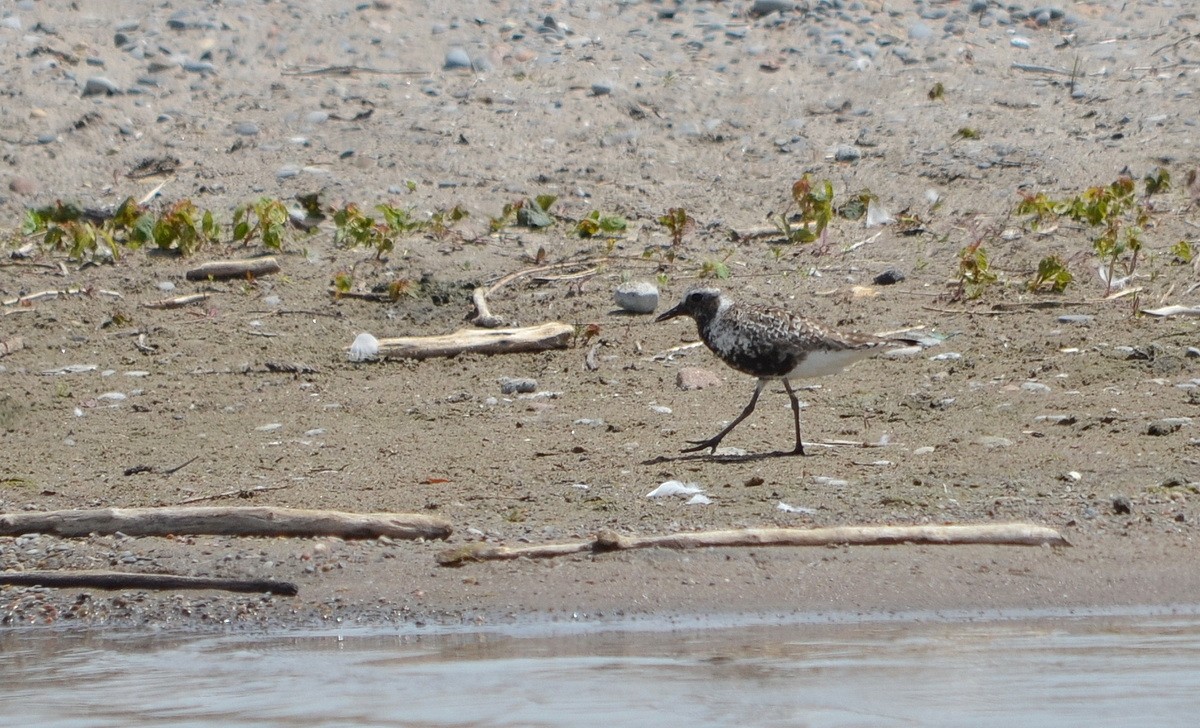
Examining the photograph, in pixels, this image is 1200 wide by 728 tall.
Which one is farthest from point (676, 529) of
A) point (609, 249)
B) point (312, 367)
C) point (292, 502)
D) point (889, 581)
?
point (609, 249)

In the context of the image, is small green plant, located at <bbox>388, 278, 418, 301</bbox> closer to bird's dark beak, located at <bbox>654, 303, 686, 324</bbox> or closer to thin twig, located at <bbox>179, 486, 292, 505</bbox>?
bird's dark beak, located at <bbox>654, 303, 686, 324</bbox>

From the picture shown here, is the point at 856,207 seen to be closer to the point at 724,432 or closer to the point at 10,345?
the point at 724,432

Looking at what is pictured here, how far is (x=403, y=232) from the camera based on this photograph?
32.5 ft

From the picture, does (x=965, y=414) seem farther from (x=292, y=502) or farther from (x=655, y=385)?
(x=292, y=502)

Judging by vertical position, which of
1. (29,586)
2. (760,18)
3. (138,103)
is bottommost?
(29,586)

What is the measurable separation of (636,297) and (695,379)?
2.80ft

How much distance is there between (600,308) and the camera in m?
9.12

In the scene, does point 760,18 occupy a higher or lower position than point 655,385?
higher

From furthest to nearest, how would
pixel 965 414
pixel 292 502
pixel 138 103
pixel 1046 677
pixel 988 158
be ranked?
1. pixel 138 103
2. pixel 988 158
3. pixel 965 414
4. pixel 292 502
5. pixel 1046 677

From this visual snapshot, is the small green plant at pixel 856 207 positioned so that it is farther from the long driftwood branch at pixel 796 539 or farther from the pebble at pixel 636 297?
the long driftwood branch at pixel 796 539

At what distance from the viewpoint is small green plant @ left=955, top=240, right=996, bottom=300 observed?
8.83 metres

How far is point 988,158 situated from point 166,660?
23.7 ft

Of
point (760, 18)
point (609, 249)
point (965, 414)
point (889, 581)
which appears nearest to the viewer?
point (889, 581)

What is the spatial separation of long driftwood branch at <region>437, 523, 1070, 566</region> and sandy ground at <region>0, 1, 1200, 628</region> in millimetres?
46
